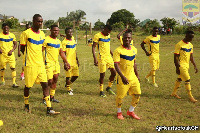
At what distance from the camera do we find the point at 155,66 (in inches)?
352

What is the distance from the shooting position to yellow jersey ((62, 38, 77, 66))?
740 cm

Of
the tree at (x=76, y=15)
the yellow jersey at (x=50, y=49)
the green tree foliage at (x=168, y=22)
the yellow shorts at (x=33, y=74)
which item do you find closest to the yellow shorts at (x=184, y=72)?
the yellow jersey at (x=50, y=49)

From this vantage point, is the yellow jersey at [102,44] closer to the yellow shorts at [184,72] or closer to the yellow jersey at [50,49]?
the yellow jersey at [50,49]

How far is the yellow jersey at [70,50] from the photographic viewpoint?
740 cm

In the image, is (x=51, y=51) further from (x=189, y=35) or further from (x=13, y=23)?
(x=13, y=23)

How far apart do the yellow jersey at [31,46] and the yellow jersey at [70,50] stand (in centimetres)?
212

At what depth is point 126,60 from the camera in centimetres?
502

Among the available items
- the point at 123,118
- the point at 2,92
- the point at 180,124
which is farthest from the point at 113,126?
the point at 2,92

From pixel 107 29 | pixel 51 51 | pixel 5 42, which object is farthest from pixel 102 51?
pixel 5 42

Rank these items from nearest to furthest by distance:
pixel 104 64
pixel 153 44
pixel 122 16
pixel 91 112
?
pixel 91 112 < pixel 104 64 < pixel 153 44 < pixel 122 16

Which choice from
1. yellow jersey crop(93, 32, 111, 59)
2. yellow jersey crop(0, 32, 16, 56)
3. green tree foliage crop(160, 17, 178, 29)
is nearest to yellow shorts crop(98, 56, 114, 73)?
yellow jersey crop(93, 32, 111, 59)

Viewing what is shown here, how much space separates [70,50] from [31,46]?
240 centimetres

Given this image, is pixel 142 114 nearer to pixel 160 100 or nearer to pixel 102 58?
pixel 160 100

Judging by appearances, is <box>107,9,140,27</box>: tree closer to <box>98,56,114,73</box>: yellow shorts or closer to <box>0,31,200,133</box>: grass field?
<box>0,31,200,133</box>: grass field
